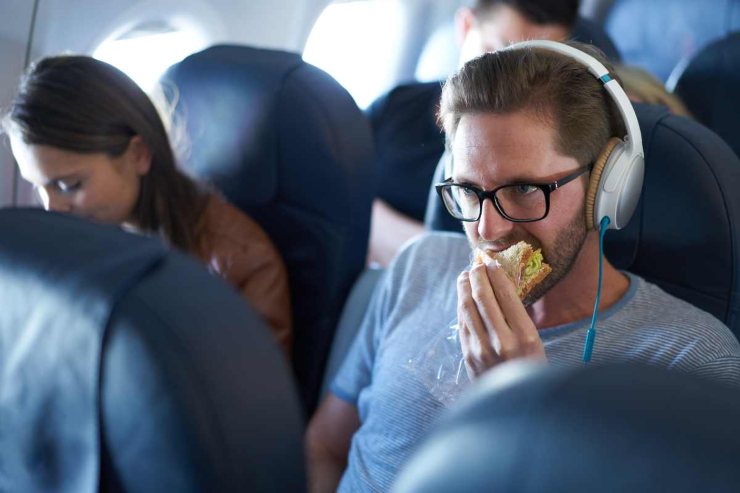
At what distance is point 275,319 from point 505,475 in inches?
61.8

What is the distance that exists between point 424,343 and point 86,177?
978 mm

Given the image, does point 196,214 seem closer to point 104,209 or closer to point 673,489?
point 104,209

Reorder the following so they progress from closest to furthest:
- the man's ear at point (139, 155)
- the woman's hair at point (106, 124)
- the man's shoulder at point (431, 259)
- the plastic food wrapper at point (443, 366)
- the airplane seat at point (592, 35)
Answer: the plastic food wrapper at point (443, 366)
the man's shoulder at point (431, 259)
the woman's hair at point (106, 124)
the man's ear at point (139, 155)
the airplane seat at point (592, 35)

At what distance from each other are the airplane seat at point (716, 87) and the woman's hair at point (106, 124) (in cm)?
185

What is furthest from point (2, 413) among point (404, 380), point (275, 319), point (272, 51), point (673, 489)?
point (272, 51)

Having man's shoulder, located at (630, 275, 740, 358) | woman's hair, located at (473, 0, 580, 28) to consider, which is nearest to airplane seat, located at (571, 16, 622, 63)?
woman's hair, located at (473, 0, 580, 28)

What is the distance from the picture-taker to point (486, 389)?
571 mm

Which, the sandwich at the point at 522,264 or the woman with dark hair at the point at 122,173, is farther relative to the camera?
the woman with dark hair at the point at 122,173

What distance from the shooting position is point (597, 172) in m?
1.42

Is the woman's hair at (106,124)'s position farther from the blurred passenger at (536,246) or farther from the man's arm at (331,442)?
the blurred passenger at (536,246)

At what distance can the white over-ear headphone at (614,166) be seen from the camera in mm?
1381

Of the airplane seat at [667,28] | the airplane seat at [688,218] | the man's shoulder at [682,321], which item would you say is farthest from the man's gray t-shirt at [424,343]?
the airplane seat at [667,28]

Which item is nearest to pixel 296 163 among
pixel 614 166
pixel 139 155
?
pixel 139 155

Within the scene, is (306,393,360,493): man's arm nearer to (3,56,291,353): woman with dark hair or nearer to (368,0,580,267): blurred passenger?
(3,56,291,353): woman with dark hair
